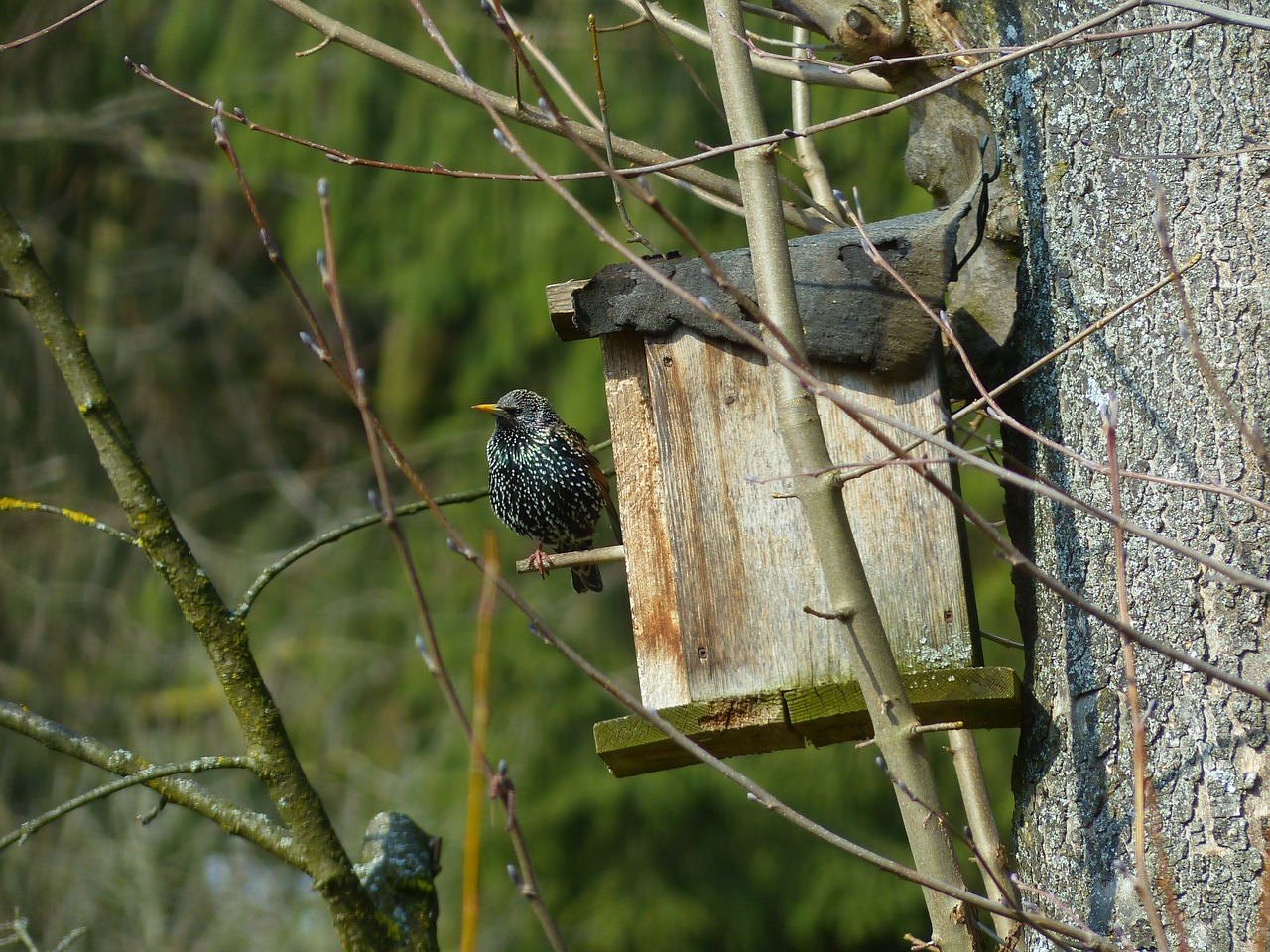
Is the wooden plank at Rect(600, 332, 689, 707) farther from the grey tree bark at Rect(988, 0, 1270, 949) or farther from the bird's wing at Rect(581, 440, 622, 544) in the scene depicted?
the bird's wing at Rect(581, 440, 622, 544)

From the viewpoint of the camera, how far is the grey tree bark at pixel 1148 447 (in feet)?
7.10

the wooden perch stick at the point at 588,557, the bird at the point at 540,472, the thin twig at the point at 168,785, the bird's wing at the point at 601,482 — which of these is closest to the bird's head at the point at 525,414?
the bird at the point at 540,472

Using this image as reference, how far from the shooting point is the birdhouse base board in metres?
2.51

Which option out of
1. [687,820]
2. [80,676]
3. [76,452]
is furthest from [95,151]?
[687,820]

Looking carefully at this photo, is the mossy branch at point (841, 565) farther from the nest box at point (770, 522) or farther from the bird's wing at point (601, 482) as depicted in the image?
the bird's wing at point (601, 482)

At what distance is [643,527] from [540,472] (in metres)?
1.43

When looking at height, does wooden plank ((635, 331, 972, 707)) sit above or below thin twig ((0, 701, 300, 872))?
above

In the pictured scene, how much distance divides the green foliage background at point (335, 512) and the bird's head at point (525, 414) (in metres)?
2.80

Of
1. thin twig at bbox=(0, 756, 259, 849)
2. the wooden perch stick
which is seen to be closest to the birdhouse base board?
the wooden perch stick

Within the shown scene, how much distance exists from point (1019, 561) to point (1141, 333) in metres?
1.13

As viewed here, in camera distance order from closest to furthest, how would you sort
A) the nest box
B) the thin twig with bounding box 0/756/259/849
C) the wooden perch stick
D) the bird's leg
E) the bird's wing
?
A: 1. the thin twig with bounding box 0/756/259/849
2. the nest box
3. the wooden perch stick
4. the bird's leg
5. the bird's wing

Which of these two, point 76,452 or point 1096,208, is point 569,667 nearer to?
point 76,452

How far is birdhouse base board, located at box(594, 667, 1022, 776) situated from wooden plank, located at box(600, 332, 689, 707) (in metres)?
0.08

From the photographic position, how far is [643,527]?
9.55 ft
